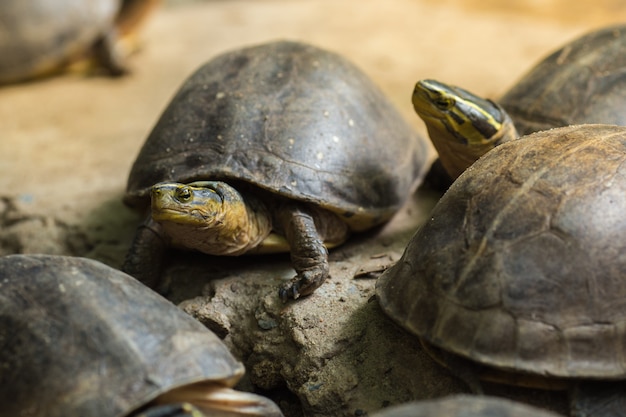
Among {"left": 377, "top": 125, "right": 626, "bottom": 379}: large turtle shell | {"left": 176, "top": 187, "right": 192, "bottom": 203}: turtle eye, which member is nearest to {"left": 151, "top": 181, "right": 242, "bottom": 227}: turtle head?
{"left": 176, "top": 187, "right": 192, "bottom": 203}: turtle eye

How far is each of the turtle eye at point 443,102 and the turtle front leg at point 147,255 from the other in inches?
64.3

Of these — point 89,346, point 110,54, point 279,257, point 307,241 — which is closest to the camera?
point 89,346

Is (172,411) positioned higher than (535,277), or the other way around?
(535,277)

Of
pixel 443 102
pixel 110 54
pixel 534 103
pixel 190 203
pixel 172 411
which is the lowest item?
pixel 110 54

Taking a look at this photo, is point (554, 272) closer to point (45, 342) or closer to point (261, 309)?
point (261, 309)

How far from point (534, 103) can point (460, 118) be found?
95 cm

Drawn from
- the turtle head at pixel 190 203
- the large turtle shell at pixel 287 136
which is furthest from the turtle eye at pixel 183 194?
the large turtle shell at pixel 287 136

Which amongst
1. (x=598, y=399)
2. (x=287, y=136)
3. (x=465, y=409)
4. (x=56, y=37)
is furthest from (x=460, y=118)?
(x=56, y=37)

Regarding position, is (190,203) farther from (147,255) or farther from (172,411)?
(172,411)

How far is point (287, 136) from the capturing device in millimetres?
3920

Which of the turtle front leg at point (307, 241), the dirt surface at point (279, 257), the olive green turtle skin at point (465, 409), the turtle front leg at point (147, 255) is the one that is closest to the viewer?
the olive green turtle skin at point (465, 409)

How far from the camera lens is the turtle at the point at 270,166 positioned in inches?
145

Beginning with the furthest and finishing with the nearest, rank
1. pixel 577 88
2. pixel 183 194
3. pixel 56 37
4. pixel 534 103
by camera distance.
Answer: pixel 56 37
pixel 534 103
pixel 577 88
pixel 183 194

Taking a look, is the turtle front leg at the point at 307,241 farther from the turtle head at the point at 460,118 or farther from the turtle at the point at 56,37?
the turtle at the point at 56,37
